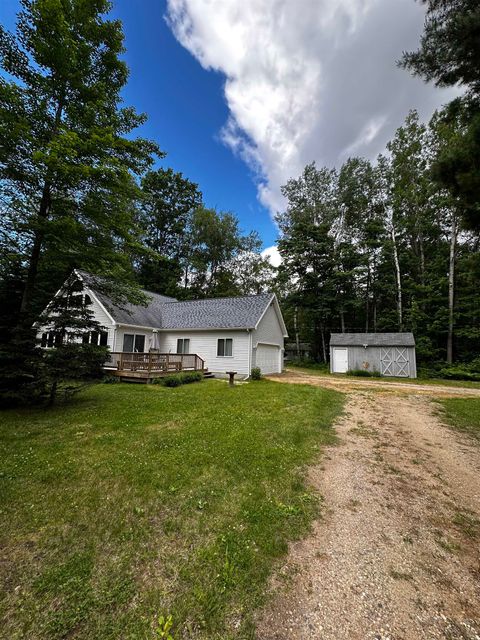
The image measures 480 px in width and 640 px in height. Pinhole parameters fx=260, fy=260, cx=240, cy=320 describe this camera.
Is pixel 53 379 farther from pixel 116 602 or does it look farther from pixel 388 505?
pixel 388 505

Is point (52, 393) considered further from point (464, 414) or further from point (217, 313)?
point (464, 414)

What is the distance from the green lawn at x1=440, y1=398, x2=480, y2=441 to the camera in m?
7.05

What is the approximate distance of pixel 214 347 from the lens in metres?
17.1

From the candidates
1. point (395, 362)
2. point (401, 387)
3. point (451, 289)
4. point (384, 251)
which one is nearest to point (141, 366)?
point (401, 387)

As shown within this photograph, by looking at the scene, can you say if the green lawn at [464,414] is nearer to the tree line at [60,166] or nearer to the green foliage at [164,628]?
the green foliage at [164,628]

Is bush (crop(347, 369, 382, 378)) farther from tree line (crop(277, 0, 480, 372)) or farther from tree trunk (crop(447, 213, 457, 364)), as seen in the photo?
tree trunk (crop(447, 213, 457, 364))

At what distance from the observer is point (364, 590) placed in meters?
2.28

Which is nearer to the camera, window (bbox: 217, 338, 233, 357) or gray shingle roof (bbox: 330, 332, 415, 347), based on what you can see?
window (bbox: 217, 338, 233, 357)

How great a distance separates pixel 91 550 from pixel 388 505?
3.65m

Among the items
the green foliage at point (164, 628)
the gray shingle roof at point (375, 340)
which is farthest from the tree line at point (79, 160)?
the green foliage at point (164, 628)

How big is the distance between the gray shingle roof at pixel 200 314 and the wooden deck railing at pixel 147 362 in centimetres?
273

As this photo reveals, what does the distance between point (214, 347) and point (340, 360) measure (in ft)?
36.8

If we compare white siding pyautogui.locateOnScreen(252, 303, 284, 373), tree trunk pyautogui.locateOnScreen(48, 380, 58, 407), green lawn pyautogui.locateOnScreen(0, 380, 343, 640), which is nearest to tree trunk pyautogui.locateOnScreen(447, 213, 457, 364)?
white siding pyautogui.locateOnScreen(252, 303, 284, 373)

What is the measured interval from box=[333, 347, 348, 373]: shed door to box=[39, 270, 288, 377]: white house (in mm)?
5183
